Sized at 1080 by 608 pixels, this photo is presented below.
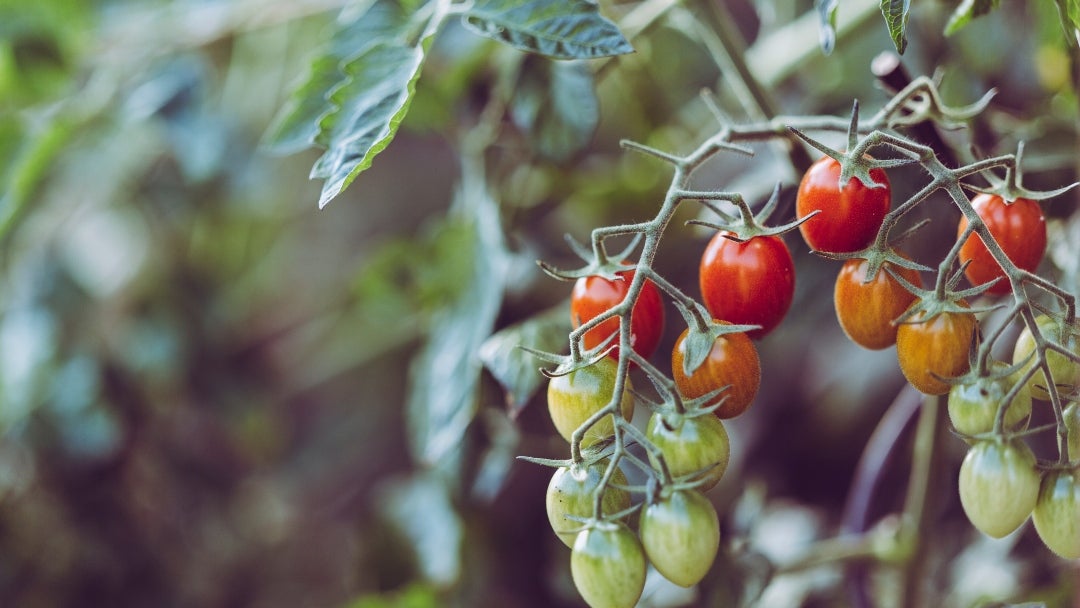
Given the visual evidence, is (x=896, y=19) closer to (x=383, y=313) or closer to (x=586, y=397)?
(x=586, y=397)

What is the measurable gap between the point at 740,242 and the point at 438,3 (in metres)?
0.25

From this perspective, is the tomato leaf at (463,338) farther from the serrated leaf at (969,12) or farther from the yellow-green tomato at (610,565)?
the serrated leaf at (969,12)

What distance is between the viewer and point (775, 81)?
79 centimetres

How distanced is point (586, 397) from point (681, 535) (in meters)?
0.07

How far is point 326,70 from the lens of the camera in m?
0.60

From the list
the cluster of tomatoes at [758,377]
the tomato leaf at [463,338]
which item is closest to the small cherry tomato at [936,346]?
the cluster of tomatoes at [758,377]

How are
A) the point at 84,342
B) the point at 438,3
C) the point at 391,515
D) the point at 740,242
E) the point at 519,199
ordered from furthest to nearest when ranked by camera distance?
the point at 84,342, the point at 391,515, the point at 519,199, the point at 438,3, the point at 740,242

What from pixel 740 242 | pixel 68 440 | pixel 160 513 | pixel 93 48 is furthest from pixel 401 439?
pixel 740 242

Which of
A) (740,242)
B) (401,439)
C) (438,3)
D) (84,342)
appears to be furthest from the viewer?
(401,439)

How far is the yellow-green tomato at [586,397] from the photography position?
1.35 ft

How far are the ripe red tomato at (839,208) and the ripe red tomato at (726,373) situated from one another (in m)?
0.06

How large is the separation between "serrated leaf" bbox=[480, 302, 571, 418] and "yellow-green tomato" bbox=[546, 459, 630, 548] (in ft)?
0.36

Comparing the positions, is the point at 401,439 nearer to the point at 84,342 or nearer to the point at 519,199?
Answer: the point at 84,342

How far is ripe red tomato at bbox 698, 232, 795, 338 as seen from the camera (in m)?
0.43
